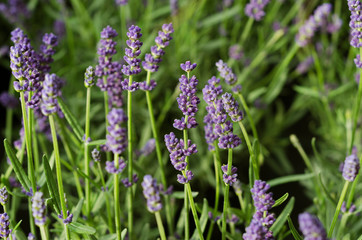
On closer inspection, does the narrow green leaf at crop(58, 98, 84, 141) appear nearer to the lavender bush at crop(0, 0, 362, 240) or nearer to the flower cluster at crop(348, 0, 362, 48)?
the lavender bush at crop(0, 0, 362, 240)

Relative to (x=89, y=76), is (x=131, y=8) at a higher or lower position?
higher

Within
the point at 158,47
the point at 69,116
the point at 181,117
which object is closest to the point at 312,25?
the point at 181,117

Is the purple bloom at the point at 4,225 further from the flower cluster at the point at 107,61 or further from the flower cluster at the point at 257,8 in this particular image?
the flower cluster at the point at 257,8

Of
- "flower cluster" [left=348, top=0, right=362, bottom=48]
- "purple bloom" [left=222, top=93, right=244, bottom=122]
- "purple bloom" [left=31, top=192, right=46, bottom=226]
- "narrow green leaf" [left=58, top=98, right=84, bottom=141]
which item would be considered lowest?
"purple bloom" [left=31, top=192, right=46, bottom=226]

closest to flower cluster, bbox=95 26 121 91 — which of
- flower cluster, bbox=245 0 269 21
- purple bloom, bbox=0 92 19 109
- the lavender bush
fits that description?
the lavender bush

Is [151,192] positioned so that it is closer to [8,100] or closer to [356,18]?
[356,18]

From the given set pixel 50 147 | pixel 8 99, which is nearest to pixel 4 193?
pixel 8 99

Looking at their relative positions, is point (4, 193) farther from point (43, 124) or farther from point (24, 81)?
point (43, 124)
